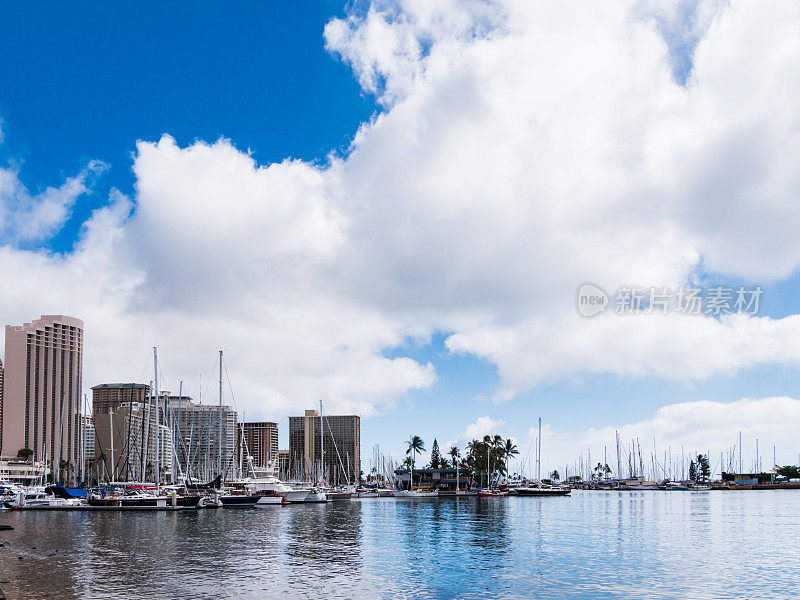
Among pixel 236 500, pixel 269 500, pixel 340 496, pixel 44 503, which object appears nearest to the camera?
pixel 44 503

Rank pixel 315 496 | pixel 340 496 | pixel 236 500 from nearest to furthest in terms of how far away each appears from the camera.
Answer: pixel 236 500, pixel 315 496, pixel 340 496

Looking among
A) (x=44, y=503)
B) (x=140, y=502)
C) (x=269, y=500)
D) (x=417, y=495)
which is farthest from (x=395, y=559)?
(x=417, y=495)

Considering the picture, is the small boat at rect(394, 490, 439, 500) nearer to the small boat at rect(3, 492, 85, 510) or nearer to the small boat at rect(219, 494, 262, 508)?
the small boat at rect(219, 494, 262, 508)

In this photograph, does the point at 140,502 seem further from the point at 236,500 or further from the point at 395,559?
the point at 395,559

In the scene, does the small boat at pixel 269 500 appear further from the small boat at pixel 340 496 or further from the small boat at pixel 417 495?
the small boat at pixel 417 495

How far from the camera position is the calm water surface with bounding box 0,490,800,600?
41.2 metres

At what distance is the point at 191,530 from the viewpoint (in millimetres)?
77375

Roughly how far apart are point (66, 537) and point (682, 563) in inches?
2210

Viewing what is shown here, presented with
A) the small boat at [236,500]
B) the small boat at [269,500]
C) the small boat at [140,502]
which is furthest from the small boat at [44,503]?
the small boat at [269,500]

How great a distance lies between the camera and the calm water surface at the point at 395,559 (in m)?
41.2

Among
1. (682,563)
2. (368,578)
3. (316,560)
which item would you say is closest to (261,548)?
(316,560)

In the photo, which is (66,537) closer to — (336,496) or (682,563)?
(682,563)

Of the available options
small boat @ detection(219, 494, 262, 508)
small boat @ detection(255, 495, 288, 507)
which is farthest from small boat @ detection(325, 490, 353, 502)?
small boat @ detection(219, 494, 262, 508)

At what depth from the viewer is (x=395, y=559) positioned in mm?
54219
